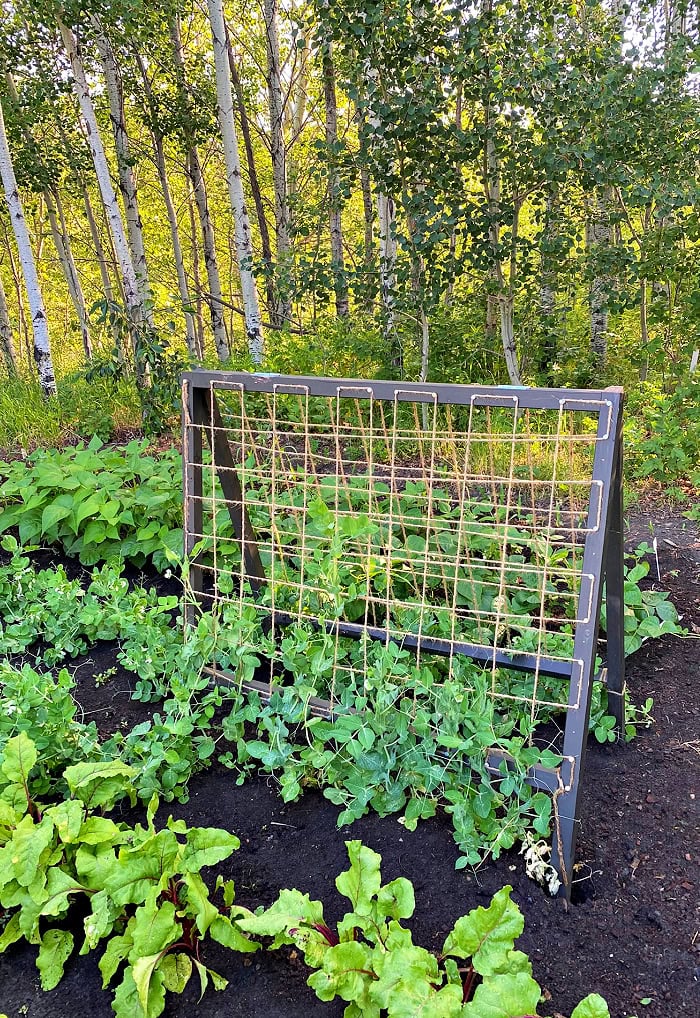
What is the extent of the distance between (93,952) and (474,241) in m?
5.14

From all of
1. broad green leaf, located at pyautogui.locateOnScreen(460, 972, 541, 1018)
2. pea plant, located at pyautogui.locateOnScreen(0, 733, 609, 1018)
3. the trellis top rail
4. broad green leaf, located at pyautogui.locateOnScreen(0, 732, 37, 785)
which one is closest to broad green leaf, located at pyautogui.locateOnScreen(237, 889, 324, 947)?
pea plant, located at pyautogui.locateOnScreen(0, 733, 609, 1018)

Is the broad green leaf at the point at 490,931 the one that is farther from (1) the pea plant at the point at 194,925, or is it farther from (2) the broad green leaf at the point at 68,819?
(2) the broad green leaf at the point at 68,819

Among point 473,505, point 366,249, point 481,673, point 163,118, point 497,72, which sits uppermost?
point 163,118

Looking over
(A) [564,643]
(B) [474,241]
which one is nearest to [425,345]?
(B) [474,241]

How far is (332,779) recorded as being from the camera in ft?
6.21

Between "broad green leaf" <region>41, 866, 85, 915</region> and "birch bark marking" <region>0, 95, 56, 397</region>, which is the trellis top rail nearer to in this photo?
"broad green leaf" <region>41, 866, 85, 915</region>

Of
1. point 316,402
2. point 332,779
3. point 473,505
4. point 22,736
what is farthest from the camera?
point 316,402

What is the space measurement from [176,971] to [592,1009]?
0.90 meters

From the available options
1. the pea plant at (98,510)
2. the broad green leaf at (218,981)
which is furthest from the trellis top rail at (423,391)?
the broad green leaf at (218,981)

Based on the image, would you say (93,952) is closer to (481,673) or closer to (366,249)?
(481,673)

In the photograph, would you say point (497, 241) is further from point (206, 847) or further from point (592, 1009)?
point (592, 1009)

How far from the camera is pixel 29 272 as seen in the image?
697cm

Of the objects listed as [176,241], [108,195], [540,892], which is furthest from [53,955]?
[176,241]

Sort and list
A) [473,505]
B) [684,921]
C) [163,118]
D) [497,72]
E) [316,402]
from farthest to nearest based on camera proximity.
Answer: [163,118] < [316,402] < [497,72] < [473,505] < [684,921]
